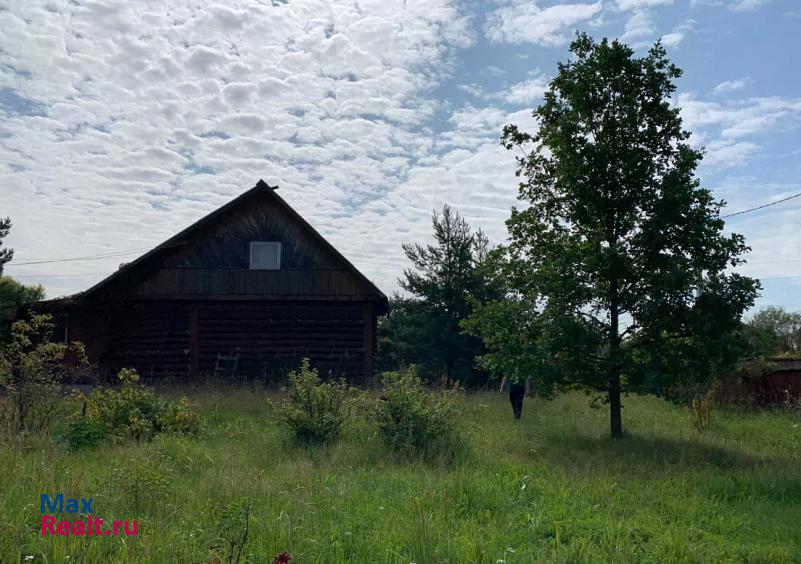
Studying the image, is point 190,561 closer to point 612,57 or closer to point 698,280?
point 698,280

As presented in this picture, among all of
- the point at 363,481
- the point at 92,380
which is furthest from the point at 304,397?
the point at 92,380

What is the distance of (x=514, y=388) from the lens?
14391 mm

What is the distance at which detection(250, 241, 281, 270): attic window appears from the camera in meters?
20.6

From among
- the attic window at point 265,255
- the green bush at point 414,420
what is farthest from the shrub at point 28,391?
the attic window at point 265,255

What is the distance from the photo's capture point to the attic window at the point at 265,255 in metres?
20.6

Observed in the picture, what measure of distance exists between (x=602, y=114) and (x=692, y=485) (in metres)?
7.00

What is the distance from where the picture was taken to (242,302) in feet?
68.6

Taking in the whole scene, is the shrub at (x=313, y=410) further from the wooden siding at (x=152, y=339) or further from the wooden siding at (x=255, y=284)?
the wooden siding at (x=152, y=339)

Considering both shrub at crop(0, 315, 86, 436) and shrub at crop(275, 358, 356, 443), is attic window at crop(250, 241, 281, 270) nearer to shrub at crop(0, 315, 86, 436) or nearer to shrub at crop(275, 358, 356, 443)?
shrub at crop(275, 358, 356, 443)

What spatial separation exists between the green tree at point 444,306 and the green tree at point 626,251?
40.0 ft

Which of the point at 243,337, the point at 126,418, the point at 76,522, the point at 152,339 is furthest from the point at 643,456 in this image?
the point at 152,339

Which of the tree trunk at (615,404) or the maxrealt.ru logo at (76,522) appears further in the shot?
the tree trunk at (615,404)

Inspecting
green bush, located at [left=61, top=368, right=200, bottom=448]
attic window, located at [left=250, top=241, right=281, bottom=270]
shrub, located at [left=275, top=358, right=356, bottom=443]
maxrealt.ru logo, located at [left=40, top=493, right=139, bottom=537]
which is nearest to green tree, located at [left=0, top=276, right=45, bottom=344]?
attic window, located at [left=250, top=241, right=281, bottom=270]

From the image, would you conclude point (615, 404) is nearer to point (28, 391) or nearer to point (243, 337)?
point (28, 391)
